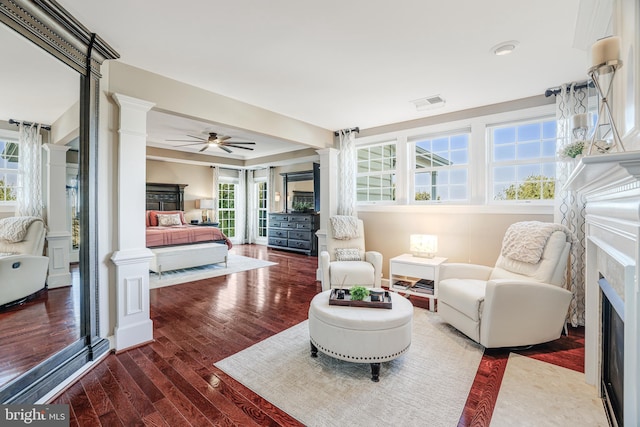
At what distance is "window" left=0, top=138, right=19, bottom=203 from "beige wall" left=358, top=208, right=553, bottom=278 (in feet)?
13.6

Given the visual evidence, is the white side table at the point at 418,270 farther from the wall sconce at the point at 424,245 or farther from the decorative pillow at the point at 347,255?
the decorative pillow at the point at 347,255

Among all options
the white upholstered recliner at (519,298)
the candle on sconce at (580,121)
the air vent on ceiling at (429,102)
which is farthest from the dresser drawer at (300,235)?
the candle on sconce at (580,121)

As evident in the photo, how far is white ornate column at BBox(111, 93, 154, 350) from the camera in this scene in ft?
8.38

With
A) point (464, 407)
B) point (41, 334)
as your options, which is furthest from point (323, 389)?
point (41, 334)

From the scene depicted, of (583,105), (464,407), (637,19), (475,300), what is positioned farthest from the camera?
(583,105)

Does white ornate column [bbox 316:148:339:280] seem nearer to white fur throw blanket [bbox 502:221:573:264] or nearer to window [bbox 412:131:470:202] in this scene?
window [bbox 412:131:470:202]

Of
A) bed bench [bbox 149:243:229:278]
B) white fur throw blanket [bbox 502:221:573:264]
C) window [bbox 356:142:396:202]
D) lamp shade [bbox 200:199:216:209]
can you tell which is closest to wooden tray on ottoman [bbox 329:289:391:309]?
white fur throw blanket [bbox 502:221:573:264]

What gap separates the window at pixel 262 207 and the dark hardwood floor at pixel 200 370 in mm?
5418

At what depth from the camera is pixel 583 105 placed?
120 inches

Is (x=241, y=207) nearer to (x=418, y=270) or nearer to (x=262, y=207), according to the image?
(x=262, y=207)

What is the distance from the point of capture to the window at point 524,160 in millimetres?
3490

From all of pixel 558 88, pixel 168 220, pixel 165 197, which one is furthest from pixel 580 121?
pixel 165 197

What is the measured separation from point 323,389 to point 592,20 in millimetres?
3038

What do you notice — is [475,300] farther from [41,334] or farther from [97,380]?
[41,334]
